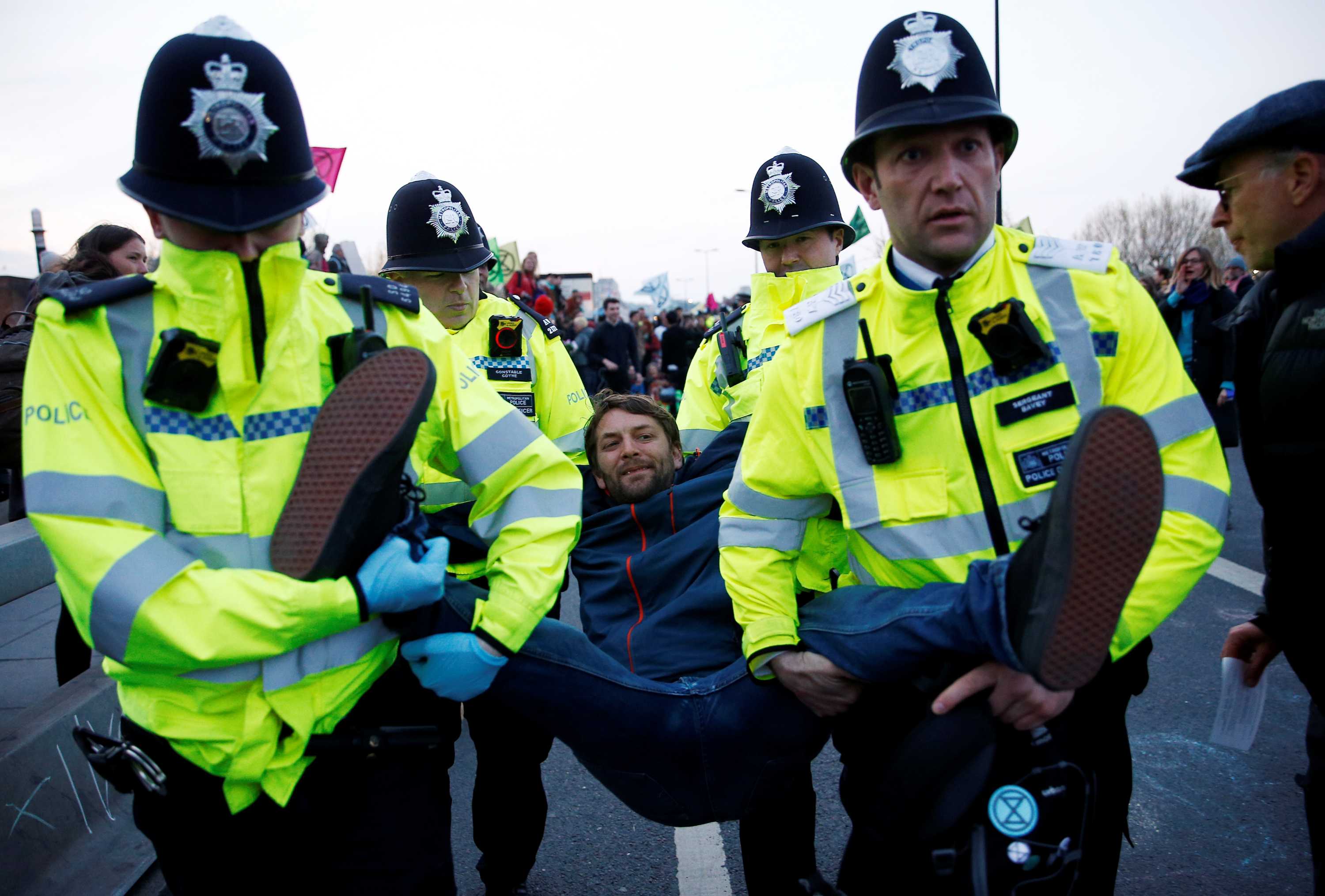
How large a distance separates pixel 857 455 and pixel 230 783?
1.39 metres

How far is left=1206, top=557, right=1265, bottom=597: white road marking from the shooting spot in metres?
5.70

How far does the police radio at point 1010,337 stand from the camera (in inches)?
69.2

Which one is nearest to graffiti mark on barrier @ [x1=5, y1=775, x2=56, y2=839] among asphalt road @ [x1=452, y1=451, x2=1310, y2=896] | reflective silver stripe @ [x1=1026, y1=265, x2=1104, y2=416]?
asphalt road @ [x1=452, y1=451, x2=1310, y2=896]

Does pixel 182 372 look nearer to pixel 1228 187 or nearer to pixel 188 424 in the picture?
pixel 188 424

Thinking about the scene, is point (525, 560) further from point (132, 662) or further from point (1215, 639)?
point (1215, 639)

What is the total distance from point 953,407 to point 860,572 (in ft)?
1.57

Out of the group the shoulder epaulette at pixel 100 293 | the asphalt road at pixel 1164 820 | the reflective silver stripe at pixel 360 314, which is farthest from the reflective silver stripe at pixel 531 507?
the asphalt road at pixel 1164 820

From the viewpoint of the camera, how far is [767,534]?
2.15m

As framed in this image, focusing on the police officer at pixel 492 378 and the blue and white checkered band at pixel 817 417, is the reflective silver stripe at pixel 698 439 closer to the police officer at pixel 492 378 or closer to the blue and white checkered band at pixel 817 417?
the police officer at pixel 492 378

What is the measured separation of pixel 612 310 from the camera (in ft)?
48.1

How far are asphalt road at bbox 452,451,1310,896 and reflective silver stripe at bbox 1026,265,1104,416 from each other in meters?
1.98

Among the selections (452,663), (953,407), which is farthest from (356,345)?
(953,407)

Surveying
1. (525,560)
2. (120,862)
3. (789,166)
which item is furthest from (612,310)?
(525,560)

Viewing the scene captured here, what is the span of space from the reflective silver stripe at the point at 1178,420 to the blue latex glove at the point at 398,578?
4.52ft
